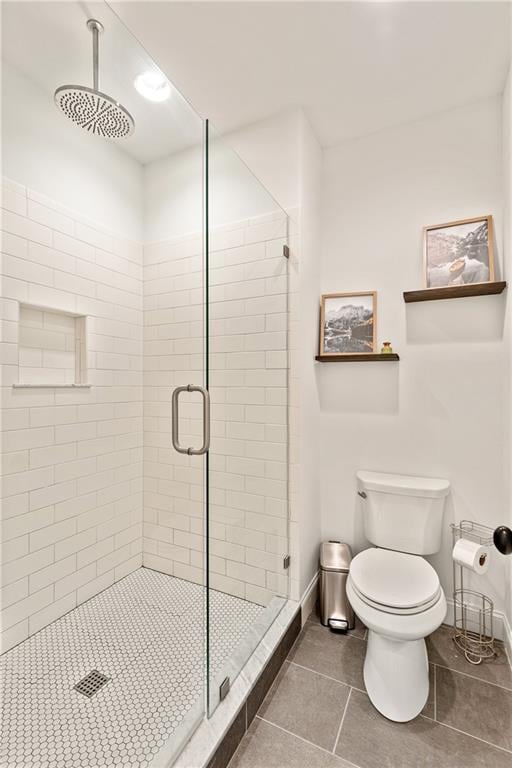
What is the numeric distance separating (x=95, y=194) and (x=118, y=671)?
90.2 inches

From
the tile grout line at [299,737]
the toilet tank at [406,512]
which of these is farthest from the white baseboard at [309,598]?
the tile grout line at [299,737]

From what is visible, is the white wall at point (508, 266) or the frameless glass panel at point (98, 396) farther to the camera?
the white wall at point (508, 266)

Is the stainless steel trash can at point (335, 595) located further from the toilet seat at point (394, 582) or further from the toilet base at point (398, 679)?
the toilet base at point (398, 679)

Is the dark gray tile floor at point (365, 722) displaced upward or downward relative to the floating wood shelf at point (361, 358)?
downward

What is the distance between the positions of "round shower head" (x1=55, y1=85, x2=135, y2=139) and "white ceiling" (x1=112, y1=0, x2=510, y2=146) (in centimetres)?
33

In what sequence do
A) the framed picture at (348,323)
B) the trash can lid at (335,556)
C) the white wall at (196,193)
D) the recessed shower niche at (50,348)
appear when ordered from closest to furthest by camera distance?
the white wall at (196,193), the recessed shower niche at (50,348), the trash can lid at (335,556), the framed picture at (348,323)

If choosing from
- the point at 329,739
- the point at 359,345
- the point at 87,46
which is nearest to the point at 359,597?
the point at 329,739

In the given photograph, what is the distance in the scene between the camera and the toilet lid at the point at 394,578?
4.63 feet

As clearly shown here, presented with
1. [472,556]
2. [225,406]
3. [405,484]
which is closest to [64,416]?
[225,406]

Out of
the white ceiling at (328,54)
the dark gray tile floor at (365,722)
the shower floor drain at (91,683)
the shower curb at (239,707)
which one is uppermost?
the white ceiling at (328,54)

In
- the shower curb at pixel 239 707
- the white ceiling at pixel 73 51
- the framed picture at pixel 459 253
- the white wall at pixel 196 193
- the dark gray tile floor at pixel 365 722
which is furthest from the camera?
the framed picture at pixel 459 253

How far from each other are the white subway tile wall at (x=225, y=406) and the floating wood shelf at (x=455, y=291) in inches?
28.2

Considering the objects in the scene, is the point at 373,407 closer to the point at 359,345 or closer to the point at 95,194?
the point at 359,345

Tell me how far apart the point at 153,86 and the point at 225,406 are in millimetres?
1488
